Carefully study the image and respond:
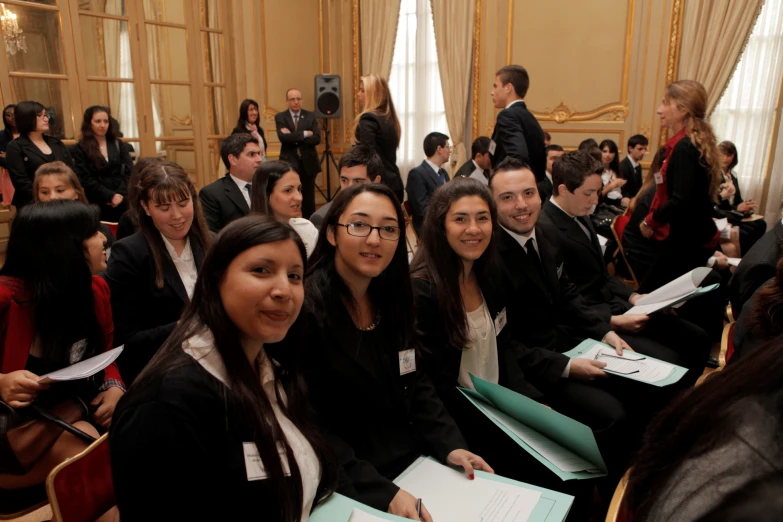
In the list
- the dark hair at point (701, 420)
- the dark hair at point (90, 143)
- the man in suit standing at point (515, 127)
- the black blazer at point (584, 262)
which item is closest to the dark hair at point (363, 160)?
the man in suit standing at point (515, 127)

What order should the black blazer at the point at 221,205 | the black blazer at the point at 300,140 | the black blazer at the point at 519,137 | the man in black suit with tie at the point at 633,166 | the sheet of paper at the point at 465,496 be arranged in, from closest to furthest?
1. the sheet of paper at the point at 465,496
2. the black blazer at the point at 221,205
3. the black blazer at the point at 519,137
4. the man in black suit with tie at the point at 633,166
5. the black blazer at the point at 300,140

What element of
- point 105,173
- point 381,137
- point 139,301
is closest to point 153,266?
point 139,301

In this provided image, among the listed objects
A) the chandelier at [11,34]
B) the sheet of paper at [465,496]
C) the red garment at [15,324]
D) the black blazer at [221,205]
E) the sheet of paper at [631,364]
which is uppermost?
the chandelier at [11,34]

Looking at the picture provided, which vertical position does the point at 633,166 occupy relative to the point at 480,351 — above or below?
above

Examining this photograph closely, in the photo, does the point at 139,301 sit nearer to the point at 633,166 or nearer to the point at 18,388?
the point at 18,388

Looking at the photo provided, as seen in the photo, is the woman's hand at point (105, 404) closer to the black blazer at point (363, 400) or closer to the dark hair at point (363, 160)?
the black blazer at point (363, 400)

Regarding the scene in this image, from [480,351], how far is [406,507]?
2.31ft

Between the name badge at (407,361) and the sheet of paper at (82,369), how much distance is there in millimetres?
832

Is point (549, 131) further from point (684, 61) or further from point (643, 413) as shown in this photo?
point (643, 413)

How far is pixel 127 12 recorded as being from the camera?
18.9 ft

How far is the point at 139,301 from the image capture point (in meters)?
2.03

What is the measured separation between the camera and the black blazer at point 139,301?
1936 millimetres

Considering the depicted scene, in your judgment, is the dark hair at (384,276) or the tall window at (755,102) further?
the tall window at (755,102)

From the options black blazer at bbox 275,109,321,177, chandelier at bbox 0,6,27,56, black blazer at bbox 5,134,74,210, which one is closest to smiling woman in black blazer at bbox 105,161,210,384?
black blazer at bbox 5,134,74,210
